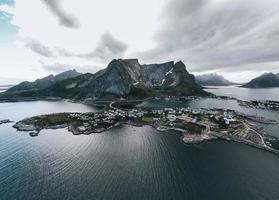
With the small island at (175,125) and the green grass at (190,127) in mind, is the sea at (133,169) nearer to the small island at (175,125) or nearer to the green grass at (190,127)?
the small island at (175,125)

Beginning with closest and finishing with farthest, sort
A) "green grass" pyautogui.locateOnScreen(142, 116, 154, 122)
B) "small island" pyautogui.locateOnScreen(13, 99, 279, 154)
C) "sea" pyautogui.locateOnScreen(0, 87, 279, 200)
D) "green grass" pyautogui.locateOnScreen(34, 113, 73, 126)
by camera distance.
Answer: "sea" pyautogui.locateOnScreen(0, 87, 279, 200)
"small island" pyautogui.locateOnScreen(13, 99, 279, 154)
"green grass" pyautogui.locateOnScreen(34, 113, 73, 126)
"green grass" pyautogui.locateOnScreen(142, 116, 154, 122)

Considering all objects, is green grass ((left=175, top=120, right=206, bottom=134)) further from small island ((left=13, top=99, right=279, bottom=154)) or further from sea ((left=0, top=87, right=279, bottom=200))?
sea ((left=0, top=87, right=279, bottom=200))

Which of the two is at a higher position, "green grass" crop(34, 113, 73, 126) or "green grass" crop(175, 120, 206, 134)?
"green grass" crop(34, 113, 73, 126)

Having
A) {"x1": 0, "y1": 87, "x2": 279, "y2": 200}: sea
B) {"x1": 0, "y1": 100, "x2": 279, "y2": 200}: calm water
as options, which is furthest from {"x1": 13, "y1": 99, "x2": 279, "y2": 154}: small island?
{"x1": 0, "y1": 100, "x2": 279, "y2": 200}: calm water

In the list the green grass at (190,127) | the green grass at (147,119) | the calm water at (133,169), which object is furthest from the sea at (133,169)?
the green grass at (147,119)

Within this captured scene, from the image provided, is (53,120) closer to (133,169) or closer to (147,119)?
(147,119)

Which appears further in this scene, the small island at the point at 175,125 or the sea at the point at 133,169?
the small island at the point at 175,125

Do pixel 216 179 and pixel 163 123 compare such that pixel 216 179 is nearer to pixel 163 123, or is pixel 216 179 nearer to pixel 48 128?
pixel 163 123

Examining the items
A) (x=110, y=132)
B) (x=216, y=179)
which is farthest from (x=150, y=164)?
(x=110, y=132)

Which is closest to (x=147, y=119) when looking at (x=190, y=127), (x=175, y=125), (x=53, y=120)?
(x=175, y=125)
